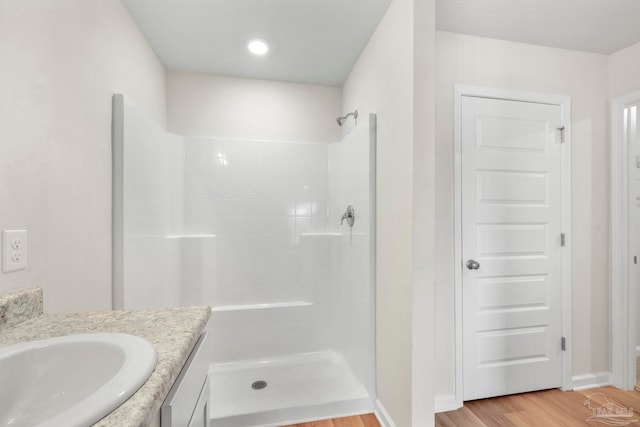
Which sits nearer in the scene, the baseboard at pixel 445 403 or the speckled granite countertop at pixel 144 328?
the speckled granite countertop at pixel 144 328

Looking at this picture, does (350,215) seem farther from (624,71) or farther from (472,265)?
(624,71)

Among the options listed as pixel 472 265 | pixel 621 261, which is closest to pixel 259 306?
pixel 472 265

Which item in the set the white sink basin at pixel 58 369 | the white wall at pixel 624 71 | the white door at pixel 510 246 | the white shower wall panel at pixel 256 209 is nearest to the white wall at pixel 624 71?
the white wall at pixel 624 71

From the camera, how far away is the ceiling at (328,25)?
164cm

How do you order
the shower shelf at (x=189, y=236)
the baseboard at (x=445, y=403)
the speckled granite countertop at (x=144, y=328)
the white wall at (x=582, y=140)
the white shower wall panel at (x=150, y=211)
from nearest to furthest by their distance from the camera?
the speckled granite countertop at (x=144, y=328) < the white shower wall panel at (x=150, y=211) < the baseboard at (x=445, y=403) < the white wall at (x=582, y=140) < the shower shelf at (x=189, y=236)

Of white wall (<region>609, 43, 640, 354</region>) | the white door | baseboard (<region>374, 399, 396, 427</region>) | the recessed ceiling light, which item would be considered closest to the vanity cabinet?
baseboard (<region>374, 399, 396, 427</region>)

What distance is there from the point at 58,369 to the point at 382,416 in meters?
1.63

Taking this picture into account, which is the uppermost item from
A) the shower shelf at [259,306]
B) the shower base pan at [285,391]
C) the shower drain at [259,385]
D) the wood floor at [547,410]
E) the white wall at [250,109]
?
the white wall at [250,109]

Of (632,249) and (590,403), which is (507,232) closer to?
(632,249)

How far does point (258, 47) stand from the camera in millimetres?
2043

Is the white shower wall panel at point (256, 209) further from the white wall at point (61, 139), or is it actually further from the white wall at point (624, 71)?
the white wall at point (624, 71)

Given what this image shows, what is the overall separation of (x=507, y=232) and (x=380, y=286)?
0.96m

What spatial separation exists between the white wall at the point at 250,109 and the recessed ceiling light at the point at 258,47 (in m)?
0.45

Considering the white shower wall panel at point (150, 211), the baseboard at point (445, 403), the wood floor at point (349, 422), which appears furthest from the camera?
the baseboard at point (445, 403)
